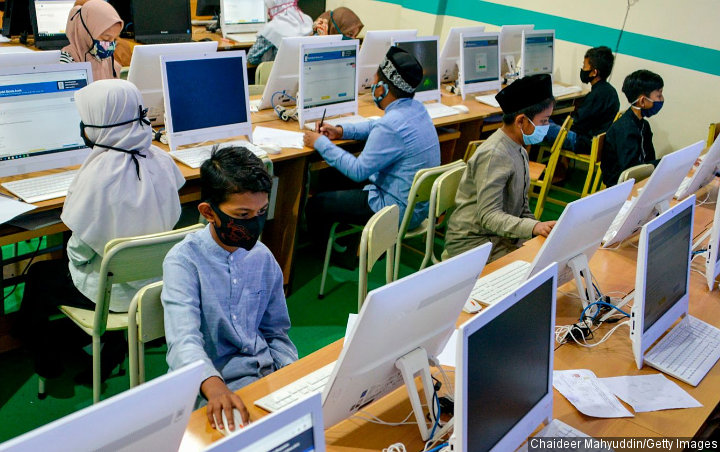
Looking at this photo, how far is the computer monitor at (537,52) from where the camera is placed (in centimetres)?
579

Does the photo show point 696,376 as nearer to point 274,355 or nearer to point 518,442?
point 518,442

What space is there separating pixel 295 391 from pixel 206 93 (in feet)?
6.92

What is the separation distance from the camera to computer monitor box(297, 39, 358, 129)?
3971mm

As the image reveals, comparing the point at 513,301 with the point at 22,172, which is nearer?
the point at 513,301

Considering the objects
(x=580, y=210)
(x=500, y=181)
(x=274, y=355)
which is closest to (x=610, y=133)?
(x=500, y=181)

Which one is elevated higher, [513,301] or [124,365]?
[513,301]

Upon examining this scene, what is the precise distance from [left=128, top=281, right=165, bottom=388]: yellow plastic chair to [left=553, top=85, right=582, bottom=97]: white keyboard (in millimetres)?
4774

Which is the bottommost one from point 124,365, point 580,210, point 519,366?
point 124,365

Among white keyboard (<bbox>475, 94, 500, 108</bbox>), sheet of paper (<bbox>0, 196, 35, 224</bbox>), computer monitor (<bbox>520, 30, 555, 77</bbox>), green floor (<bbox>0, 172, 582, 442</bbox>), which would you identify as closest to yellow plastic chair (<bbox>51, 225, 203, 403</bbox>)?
green floor (<bbox>0, 172, 582, 442</bbox>)

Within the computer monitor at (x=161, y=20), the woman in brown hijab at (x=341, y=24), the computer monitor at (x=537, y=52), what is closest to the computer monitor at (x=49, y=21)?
the computer monitor at (x=161, y=20)

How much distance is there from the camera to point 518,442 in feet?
4.92

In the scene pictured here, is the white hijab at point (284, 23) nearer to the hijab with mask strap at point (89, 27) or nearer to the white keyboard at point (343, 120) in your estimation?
the white keyboard at point (343, 120)

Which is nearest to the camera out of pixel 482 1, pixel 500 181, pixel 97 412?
pixel 97 412

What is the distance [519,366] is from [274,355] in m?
0.80
